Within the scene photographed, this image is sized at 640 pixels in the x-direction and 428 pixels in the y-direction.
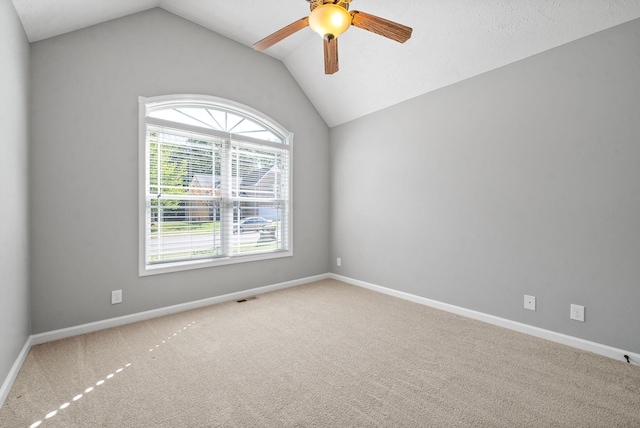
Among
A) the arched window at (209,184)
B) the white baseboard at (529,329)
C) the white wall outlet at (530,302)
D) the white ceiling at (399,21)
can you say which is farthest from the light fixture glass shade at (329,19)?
the white baseboard at (529,329)

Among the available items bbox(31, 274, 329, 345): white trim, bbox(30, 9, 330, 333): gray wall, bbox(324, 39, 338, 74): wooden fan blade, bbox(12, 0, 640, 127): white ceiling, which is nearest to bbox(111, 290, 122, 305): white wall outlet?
bbox(30, 9, 330, 333): gray wall

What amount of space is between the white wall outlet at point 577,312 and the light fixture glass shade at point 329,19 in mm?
2824

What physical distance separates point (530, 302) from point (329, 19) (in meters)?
2.85

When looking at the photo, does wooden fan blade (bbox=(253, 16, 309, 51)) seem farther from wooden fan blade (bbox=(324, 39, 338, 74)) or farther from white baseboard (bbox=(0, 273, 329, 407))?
white baseboard (bbox=(0, 273, 329, 407))

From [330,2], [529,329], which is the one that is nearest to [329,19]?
[330,2]

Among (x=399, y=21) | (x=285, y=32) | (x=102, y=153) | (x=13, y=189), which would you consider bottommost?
(x=13, y=189)

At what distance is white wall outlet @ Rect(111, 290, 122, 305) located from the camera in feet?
9.01

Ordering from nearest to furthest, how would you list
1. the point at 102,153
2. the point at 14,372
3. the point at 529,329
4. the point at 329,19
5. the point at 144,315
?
the point at 329,19 < the point at 14,372 < the point at 529,329 < the point at 102,153 < the point at 144,315

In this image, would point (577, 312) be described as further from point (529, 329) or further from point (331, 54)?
point (331, 54)

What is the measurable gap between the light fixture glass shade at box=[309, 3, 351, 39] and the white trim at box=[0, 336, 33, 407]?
2.92 metres

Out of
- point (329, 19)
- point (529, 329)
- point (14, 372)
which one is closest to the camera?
point (329, 19)

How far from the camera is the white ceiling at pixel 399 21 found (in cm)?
221

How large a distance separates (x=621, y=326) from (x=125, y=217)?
14.2 ft

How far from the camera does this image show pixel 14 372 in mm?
1908
